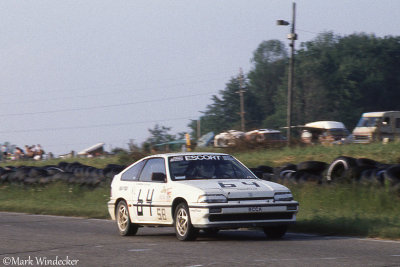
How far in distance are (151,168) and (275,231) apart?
2.54 m

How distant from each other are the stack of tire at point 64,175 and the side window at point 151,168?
955cm

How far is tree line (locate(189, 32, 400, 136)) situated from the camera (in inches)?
3644

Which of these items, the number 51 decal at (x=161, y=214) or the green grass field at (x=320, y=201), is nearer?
the number 51 decal at (x=161, y=214)

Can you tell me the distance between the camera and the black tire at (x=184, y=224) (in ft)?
34.3

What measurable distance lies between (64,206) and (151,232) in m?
7.89

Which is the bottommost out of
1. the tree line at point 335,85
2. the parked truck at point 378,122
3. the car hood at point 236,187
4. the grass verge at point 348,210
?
the grass verge at point 348,210

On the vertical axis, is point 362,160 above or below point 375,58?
below

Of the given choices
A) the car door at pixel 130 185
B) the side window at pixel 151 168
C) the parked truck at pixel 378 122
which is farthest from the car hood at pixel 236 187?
the parked truck at pixel 378 122

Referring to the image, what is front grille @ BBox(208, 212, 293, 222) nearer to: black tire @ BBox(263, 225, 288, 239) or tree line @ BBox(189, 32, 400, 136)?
black tire @ BBox(263, 225, 288, 239)

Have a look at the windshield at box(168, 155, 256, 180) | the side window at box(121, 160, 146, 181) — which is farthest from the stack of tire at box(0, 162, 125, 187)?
the windshield at box(168, 155, 256, 180)

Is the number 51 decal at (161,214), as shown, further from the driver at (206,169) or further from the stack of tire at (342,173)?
the stack of tire at (342,173)

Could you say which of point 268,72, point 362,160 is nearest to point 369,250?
point 362,160

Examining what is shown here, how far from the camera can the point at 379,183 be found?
14.1m

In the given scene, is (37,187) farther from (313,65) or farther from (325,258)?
(313,65)
